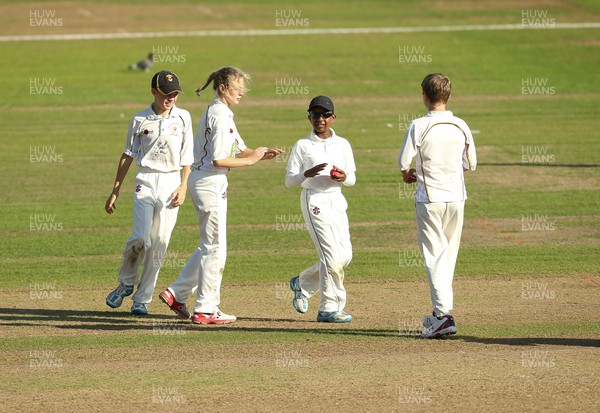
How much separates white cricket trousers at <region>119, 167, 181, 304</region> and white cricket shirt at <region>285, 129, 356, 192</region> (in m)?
1.30

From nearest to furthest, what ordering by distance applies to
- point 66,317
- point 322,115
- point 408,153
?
point 408,153 → point 322,115 → point 66,317

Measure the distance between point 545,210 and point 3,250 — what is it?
26.8 ft

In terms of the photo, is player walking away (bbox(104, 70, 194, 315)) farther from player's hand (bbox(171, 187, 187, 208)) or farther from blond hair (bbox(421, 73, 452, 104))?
blond hair (bbox(421, 73, 452, 104))

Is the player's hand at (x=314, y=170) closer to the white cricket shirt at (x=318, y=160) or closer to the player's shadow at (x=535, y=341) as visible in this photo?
the white cricket shirt at (x=318, y=160)

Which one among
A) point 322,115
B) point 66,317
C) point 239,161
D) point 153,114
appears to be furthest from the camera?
point 66,317

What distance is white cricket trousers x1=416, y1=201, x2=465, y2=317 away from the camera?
34.9 ft

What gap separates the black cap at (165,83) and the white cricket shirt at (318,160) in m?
1.39

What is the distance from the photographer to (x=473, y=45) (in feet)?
131

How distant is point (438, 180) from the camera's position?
1066 centimetres

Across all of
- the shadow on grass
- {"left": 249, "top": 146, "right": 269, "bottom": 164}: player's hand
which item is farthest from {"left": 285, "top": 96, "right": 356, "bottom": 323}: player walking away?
the shadow on grass

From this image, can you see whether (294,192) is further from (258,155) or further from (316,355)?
(316,355)

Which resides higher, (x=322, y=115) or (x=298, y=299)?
(x=322, y=115)

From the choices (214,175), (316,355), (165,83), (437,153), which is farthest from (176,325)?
(437,153)

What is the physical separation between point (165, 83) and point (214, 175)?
3.49 feet
